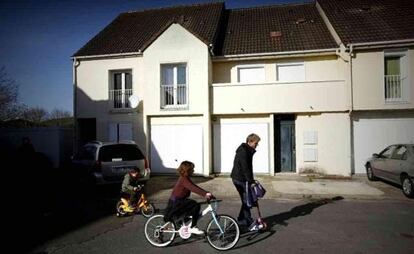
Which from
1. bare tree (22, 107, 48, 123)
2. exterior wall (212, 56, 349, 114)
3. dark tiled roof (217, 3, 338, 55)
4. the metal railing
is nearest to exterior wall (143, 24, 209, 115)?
Answer: the metal railing

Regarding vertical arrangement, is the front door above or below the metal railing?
below

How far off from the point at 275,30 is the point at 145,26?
Answer: 7478 mm

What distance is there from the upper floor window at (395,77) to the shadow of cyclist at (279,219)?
22.0ft

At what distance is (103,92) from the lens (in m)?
16.3

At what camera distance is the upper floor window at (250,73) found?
15.6 metres

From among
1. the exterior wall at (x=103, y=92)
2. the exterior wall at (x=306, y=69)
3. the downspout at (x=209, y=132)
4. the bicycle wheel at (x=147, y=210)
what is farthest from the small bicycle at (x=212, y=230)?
the exterior wall at (x=103, y=92)

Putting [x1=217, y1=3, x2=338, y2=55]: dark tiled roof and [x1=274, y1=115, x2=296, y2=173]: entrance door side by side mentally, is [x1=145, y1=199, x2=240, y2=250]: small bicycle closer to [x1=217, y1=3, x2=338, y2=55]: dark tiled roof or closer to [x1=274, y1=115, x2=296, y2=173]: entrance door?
[x1=274, y1=115, x2=296, y2=173]: entrance door

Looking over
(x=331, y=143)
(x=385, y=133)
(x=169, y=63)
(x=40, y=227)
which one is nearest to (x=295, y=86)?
(x=331, y=143)

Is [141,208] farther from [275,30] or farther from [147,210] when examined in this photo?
[275,30]

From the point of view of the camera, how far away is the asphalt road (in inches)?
217

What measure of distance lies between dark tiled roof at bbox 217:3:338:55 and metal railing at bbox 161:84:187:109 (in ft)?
9.38

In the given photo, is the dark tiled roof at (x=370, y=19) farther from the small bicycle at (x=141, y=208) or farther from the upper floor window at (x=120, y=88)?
the small bicycle at (x=141, y=208)

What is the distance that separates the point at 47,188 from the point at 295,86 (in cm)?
1041

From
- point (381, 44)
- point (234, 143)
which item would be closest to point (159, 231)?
point (234, 143)
